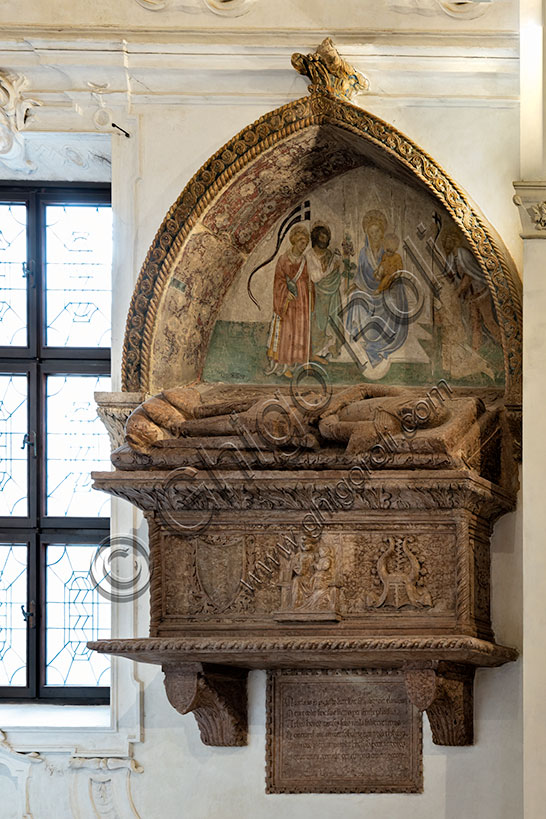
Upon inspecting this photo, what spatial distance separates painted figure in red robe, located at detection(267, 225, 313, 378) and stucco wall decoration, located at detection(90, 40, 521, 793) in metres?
0.01

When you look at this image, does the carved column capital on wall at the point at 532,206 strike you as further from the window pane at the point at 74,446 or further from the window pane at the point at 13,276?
the window pane at the point at 13,276

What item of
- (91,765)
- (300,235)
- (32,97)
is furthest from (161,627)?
(32,97)

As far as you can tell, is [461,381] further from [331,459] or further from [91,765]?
[91,765]

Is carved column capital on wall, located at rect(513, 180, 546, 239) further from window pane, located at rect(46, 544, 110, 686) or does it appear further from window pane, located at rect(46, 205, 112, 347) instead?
window pane, located at rect(46, 544, 110, 686)

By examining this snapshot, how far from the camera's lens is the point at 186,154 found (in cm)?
723

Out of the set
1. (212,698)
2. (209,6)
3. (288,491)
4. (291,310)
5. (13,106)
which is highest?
(209,6)

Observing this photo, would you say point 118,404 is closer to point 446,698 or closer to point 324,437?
point 324,437

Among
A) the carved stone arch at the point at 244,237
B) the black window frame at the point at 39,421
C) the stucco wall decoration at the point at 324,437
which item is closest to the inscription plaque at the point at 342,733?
the stucco wall decoration at the point at 324,437

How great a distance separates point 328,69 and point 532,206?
1.44 metres

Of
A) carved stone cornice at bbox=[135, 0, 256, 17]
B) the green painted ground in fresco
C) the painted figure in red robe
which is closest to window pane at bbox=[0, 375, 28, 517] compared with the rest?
the green painted ground in fresco

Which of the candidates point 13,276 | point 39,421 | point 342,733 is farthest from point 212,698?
point 13,276

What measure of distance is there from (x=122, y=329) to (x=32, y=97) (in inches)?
52.6

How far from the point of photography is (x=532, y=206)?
6102 mm

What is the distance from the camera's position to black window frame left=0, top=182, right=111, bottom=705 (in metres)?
7.52
